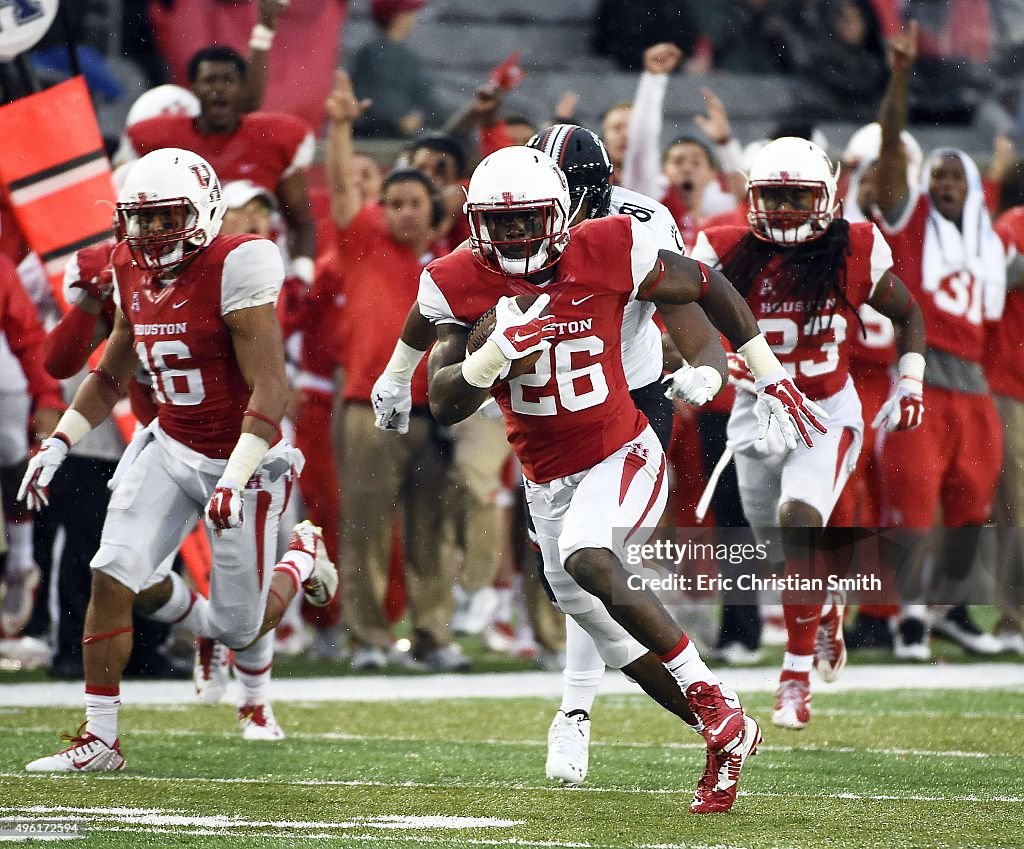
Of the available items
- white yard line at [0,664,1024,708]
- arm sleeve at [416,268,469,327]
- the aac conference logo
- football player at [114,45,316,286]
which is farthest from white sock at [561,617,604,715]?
the aac conference logo

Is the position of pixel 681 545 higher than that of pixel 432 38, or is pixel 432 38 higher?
pixel 432 38

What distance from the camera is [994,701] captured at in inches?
270

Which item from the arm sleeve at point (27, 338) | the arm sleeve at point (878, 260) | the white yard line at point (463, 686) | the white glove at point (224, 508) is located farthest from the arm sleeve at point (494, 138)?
the white glove at point (224, 508)

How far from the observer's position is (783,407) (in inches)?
191

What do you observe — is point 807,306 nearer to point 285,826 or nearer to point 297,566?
point 297,566

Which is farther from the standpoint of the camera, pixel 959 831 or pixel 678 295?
pixel 678 295

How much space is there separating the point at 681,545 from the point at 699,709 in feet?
12.4

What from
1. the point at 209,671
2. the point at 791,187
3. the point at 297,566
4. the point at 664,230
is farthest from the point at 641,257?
the point at 209,671

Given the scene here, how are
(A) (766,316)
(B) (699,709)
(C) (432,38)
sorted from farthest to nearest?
1. (C) (432,38)
2. (A) (766,316)
3. (B) (699,709)

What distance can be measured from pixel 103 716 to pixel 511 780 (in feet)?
3.72

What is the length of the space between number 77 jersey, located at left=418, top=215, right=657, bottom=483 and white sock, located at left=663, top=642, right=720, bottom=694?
554 millimetres

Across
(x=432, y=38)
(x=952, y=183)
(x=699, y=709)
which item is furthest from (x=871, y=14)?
(x=699, y=709)

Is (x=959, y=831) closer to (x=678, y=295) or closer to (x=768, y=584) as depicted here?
(x=678, y=295)

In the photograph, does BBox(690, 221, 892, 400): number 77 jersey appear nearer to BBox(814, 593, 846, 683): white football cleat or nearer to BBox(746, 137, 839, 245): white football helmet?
BBox(746, 137, 839, 245): white football helmet
